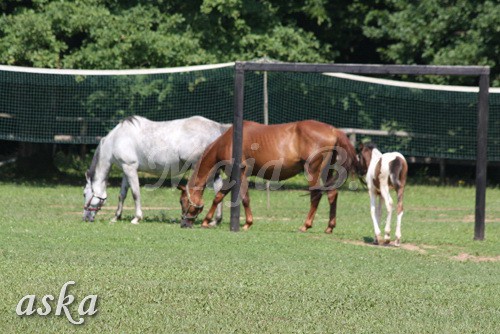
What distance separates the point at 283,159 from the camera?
58.1 feet

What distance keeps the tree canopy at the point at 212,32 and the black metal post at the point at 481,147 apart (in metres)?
9.00

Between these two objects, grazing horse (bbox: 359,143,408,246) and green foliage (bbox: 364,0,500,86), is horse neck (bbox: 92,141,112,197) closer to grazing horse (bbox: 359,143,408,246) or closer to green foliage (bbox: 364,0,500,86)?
grazing horse (bbox: 359,143,408,246)

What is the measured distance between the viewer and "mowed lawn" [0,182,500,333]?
10000 mm

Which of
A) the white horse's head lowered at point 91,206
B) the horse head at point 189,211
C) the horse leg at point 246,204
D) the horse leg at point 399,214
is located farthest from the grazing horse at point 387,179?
the white horse's head lowered at point 91,206

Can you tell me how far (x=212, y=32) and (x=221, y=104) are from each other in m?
1.81

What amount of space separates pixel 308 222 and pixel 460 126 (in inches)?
376

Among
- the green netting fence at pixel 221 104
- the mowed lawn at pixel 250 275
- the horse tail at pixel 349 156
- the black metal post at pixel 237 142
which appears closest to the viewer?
the mowed lawn at pixel 250 275

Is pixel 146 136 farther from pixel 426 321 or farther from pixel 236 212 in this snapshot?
pixel 426 321

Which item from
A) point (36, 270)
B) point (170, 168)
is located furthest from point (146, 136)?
point (36, 270)

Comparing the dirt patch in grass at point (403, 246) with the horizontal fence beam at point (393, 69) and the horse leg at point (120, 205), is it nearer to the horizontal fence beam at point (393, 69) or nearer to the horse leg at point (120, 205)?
the horizontal fence beam at point (393, 69)

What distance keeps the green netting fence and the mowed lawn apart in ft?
15.7

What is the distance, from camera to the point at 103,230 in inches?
648

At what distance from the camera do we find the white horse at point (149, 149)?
1831cm

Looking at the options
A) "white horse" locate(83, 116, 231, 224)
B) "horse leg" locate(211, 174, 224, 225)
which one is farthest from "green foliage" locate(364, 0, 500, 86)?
"horse leg" locate(211, 174, 224, 225)
